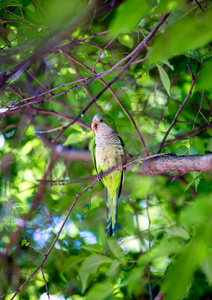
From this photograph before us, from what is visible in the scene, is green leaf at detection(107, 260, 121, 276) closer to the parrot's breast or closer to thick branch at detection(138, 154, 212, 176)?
thick branch at detection(138, 154, 212, 176)

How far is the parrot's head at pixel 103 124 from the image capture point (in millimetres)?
2609

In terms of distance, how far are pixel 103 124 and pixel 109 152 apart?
0.28 metres

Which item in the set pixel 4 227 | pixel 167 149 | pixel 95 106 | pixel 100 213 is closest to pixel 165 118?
pixel 167 149

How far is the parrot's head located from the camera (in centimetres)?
261

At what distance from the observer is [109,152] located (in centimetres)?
266

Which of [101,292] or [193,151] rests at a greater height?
[193,151]

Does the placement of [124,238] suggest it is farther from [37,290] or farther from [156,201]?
[37,290]

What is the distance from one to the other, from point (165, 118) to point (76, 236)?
1.68 metres

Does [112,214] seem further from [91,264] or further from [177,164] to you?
[177,164]

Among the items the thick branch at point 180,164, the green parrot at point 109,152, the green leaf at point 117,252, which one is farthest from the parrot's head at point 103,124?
the green leaf at point 117,252

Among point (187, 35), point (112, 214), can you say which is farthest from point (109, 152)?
point (187, 35)

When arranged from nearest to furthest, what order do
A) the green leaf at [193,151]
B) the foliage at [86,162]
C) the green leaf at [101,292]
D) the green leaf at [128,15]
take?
the green leaf at [128,15]
the green leaf at [101,292]
the green leaf at [193,151]
the foliage at [86,162]

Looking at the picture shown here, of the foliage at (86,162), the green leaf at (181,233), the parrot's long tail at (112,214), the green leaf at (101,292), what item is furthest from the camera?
the parrot's long tail at (112,214)

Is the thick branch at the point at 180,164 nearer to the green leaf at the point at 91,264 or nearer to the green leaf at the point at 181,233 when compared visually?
the green leaf at the point at 181,233
